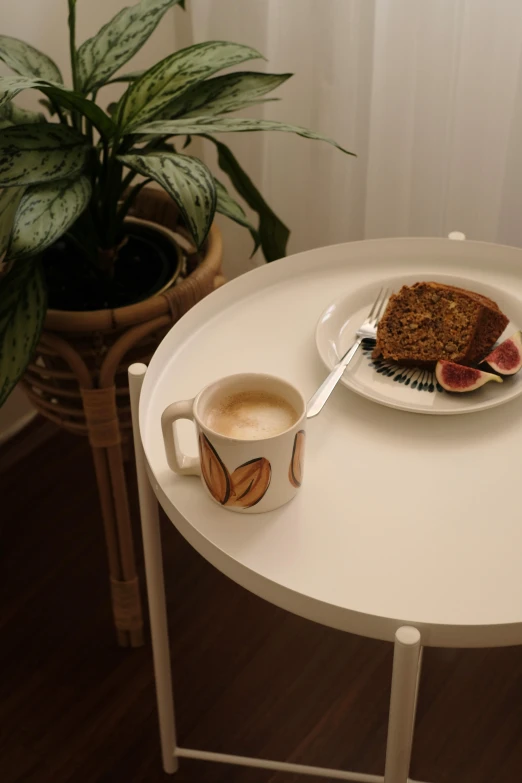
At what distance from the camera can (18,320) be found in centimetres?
104

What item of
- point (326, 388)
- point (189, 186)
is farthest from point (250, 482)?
point (189, 186)

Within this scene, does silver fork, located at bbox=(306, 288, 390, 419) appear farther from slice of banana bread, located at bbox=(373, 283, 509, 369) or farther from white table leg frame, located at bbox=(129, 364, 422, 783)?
white table leg frame, located at bbox=(129, 364, 422, 783)

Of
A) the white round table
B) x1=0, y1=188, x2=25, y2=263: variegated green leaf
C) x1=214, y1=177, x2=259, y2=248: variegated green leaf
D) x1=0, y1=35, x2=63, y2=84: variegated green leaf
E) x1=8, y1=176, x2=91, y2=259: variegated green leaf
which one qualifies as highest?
x1=0, y1=35, x2=63, y2=84: variegated green leaf

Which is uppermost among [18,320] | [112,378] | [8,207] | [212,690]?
[8,207]

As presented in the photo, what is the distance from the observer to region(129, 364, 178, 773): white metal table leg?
882 millimetres

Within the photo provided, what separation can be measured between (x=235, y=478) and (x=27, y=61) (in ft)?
2.35

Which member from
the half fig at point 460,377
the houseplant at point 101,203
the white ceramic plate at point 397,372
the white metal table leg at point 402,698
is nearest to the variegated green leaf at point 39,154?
the houseplant at point 101,203

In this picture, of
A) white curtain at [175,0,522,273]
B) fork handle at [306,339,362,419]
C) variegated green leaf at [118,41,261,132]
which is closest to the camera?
fork handle at [306,339,362,419]

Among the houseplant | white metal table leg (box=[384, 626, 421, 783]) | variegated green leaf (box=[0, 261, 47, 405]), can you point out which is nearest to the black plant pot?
the houseplant

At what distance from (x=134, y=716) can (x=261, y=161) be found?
42.2 inches

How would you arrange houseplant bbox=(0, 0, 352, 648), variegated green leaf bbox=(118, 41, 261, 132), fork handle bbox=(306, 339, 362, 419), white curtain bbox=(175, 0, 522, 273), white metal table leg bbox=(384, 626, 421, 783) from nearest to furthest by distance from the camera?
1. white metal table leg bbox=(384, 626, 421, 783)
2. fork handle bbox=(306, 339, 362, 419)
3. houseplant bbox=(0, 0, 352, 648)
4. variegated green leaf bbox=(118, 41, 261, 132)
5. white curtain bbox=(175, 0, 522, 273)

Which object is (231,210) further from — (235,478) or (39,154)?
(235,478)

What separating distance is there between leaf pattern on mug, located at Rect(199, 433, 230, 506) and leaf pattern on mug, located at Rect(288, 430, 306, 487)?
0.20 feet

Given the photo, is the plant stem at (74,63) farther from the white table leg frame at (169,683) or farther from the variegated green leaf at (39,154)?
the white table leg frame at (169,683)
